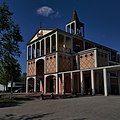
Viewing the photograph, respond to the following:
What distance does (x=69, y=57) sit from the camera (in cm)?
3119

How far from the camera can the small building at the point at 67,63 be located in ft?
90.0

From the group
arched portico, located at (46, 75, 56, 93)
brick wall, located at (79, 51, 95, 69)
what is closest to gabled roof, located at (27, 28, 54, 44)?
brick wall, located at (79, 51, 95, 69)

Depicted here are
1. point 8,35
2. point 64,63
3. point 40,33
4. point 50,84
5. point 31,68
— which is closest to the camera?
point 8,35

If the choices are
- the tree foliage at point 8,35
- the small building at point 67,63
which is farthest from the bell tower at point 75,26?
the tree foliage at point 8,35

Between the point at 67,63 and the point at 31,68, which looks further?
the point at 31,68

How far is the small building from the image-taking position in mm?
27438

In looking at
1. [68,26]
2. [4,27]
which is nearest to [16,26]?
[4,27]

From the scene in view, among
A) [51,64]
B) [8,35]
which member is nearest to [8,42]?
[8,35]

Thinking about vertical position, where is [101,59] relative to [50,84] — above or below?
above

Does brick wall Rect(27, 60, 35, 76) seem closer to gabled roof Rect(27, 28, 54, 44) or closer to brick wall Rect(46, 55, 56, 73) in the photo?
gabled roof Rect(27, 28, 54, 44)

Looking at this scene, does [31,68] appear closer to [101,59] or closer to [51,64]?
[51,64]

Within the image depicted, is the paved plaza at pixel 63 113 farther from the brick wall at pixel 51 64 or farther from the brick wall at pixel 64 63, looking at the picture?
the brick wall at pixel 51 64

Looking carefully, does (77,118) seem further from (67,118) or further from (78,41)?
(78,41)

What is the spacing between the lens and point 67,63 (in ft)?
101
